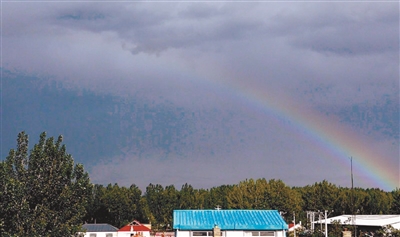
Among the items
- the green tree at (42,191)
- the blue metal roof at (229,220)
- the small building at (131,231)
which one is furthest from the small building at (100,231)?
the green tree at (42,191)

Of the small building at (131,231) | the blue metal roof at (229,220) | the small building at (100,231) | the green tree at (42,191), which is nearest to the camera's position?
the green tree at (42,191)

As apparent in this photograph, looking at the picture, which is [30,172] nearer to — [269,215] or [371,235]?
[269,215]

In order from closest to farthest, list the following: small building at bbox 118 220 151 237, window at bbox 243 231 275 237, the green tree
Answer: the green tree, window at bbox 243 231 275 237, small building at bbox 118 220 151 237

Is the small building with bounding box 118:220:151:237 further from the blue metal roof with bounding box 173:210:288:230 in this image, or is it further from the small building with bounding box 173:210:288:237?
the small building with bounding box 173:210:288:237

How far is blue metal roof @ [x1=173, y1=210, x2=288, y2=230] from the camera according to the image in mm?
38156

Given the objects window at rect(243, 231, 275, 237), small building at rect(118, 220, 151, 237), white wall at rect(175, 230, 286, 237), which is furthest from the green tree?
small building at rect(118, 220, 151, 237)

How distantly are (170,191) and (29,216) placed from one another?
259 feet

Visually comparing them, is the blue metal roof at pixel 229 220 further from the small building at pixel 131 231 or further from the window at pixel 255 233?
the small building at pixel 131 231

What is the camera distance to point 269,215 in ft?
132

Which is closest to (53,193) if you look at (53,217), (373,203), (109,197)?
(53,217)

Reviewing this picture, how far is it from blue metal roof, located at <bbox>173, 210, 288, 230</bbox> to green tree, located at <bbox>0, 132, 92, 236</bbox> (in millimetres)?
13970

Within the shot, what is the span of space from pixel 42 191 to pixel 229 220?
18647 mm

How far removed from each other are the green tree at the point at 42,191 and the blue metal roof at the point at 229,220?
1397 cm

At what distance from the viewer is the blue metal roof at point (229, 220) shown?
38156 mm
